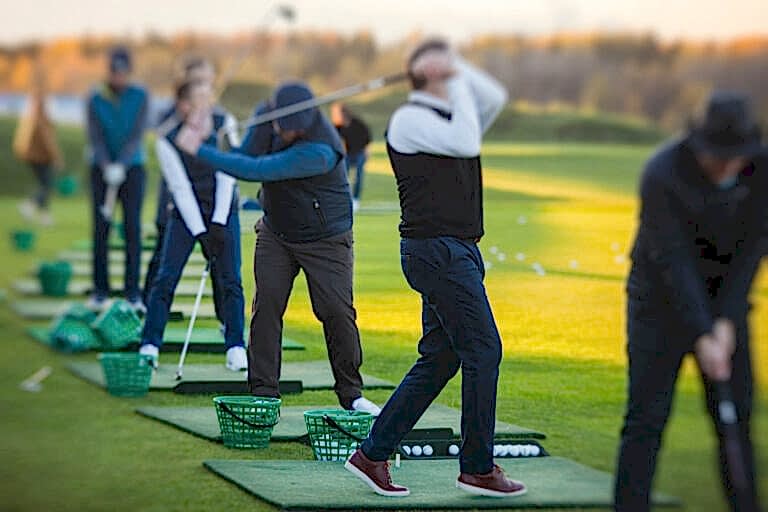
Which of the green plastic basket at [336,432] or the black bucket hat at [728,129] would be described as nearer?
the black bucket hat at [728,129]

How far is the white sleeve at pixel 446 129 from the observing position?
6617 mm

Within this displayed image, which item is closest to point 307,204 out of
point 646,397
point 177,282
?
point 177,282

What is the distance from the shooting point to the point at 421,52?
6707 millimetres

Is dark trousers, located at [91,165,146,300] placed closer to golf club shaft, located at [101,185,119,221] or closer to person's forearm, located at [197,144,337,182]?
golf club shaft, located at [101,185,119,221]

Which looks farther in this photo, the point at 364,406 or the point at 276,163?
the point at 364,406

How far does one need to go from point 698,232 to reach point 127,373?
4.77 m

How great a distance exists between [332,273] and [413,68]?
1945 mm

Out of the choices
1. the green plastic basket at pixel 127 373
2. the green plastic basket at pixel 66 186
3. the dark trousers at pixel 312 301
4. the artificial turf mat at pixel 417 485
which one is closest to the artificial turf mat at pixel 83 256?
the green plastic basket at pixel 127 373

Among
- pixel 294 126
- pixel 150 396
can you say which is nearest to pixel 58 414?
pixel 150 396

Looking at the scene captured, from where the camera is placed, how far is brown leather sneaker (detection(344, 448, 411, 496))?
691 centimetres

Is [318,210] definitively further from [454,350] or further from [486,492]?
[486,492]

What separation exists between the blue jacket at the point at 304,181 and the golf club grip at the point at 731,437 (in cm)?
284

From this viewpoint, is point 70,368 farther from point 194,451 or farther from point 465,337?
point 465,337

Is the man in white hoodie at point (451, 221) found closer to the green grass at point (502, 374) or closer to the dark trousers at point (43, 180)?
the green grass at point (502, 374)
